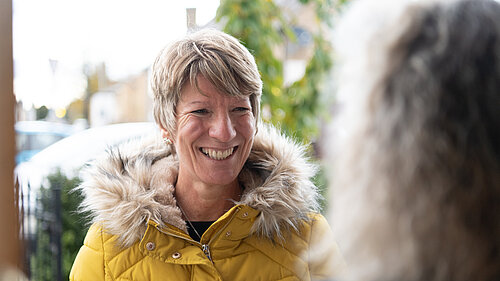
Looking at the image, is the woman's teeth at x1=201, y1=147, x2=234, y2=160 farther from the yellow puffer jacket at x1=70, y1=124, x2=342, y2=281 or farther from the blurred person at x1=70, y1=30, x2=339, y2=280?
the yellow puffer jacket at x1=70, y1=124, x2=342, y2=281

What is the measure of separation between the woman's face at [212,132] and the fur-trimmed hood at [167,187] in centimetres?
15

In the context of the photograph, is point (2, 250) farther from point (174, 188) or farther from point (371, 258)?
point (174, 188)

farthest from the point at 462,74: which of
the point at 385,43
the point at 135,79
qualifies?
the point at 135,79

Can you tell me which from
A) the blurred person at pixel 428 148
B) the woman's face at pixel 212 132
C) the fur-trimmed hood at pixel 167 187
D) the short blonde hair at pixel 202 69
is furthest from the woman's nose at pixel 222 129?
the blurred person at pixel 428 148

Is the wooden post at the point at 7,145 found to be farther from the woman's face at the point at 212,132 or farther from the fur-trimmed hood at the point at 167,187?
the woman's face at the point at 212,132

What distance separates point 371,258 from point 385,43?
385 millimetres

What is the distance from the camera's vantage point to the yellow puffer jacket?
1966mm

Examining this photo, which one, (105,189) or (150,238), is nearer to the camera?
(150,238)

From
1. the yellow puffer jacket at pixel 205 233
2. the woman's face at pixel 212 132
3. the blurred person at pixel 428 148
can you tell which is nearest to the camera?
the blurred person at pixel 428 148

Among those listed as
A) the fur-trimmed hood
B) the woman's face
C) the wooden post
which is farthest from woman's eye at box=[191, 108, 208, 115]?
the wooden post

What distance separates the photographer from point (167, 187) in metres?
2.21

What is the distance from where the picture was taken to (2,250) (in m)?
0.90

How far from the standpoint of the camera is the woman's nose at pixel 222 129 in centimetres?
206

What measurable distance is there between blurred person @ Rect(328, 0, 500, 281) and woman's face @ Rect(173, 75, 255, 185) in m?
1.18
